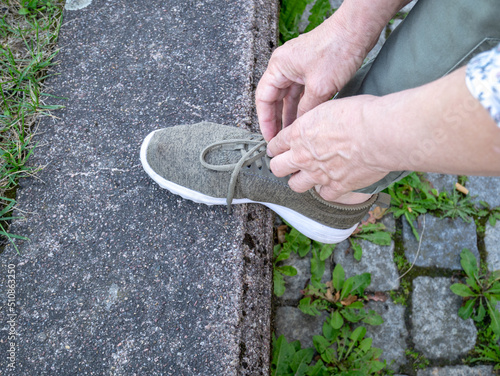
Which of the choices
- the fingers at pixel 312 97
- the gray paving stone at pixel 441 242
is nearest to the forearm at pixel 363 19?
the fingers at pixel 312 97

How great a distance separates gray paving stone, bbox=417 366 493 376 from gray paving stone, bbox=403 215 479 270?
0.48 m

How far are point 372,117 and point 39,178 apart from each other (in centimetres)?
149

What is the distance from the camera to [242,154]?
4.93 feet

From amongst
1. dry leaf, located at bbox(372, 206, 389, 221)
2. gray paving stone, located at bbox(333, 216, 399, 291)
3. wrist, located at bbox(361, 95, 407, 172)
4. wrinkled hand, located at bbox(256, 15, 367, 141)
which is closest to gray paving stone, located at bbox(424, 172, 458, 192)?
dry leaf, located at bbox(372, 206, 389, 221)

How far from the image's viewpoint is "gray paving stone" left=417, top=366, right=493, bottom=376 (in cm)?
175

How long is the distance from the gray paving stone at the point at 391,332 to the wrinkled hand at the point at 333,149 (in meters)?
0.94

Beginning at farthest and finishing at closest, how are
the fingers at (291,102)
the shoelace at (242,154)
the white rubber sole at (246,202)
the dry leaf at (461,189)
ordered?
the dry leaf at (461,189)
the white rubber sole at (246,202)
the shoelace at (242,154)
the fingers at (291,102)

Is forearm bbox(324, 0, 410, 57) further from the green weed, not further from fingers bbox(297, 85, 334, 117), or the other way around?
the green weed

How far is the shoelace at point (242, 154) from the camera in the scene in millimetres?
1469

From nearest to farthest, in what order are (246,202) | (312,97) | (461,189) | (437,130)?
1. (437,130)
2. (312,97)
3. (246,202)
4. (461,189)

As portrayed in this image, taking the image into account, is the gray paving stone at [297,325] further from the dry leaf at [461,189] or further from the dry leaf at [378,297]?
the dry leaf at [461,189]

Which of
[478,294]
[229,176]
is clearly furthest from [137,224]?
[478,294]

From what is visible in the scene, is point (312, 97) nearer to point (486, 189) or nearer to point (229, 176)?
point (229, 176)

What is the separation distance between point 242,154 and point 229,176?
11cm
